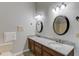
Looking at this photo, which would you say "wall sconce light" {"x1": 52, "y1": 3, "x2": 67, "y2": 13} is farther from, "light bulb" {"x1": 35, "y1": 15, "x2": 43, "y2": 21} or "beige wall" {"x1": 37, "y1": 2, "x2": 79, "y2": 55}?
"light bulb" {"x1": 35, "y1": 15, "x2": 43, "y2": 21}

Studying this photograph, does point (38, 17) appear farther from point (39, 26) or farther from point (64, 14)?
point (64, 14)

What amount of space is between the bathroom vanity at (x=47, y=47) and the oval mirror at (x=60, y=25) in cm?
13

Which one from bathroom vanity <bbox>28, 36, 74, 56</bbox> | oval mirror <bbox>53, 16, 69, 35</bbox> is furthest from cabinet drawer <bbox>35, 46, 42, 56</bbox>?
oval mirror <bbox>53, 16, 69, 35</bbox>

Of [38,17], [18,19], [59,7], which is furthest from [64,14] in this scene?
[18,19]

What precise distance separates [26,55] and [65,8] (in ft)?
2.13

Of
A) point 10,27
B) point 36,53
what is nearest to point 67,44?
point 36,53

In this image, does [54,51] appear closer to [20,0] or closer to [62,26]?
[62,26]

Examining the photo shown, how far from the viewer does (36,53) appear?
1.00 meters

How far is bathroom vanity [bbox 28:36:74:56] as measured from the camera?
871 millimetres

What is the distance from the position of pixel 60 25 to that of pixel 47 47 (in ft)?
0.93

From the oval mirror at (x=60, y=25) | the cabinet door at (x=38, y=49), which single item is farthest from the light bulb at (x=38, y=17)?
the cabinet door at (x=38, y=49)

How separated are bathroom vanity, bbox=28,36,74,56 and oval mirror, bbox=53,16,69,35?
13 centimetres

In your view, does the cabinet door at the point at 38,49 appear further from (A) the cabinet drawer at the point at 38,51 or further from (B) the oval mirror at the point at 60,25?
(B) the oval mirror at the point at 60,25

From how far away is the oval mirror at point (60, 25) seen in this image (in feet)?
2.99
